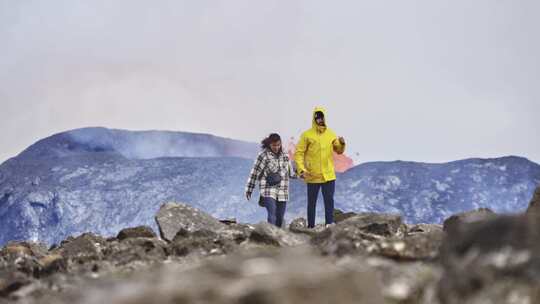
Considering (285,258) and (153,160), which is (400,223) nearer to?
(285,258)

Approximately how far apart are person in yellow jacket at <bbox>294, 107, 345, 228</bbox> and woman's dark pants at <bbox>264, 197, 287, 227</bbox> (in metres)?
0.67

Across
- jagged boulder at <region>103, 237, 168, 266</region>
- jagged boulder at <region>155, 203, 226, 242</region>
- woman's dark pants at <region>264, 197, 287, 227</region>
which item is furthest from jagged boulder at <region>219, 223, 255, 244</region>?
woman's dark pants at <region>264, 197, 287, 227</region>

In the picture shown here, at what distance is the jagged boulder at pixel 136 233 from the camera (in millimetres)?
14570

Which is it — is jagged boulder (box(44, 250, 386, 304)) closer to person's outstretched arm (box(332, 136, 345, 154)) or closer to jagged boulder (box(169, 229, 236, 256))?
jagged boulder (box(169, 229, 236, 256))

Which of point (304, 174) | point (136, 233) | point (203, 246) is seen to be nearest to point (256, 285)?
point (203, 246)

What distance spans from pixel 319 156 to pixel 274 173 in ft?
3.34

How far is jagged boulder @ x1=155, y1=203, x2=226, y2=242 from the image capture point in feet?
48.2

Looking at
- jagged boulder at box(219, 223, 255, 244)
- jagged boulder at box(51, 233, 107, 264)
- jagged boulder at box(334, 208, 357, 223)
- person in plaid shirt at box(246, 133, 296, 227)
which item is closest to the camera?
jagged boulder at box(51, 233, 107, 264)

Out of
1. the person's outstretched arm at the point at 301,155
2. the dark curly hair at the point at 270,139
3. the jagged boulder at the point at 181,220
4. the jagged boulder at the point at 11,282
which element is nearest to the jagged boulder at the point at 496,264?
the jagged boulder at the point at 11,282

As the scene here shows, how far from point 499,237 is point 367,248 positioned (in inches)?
102

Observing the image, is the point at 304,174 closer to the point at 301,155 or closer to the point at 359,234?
the point at 301,155

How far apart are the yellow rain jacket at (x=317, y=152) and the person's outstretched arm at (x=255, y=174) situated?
787 millimetres

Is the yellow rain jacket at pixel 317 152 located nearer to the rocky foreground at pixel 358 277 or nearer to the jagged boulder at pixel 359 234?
the jagged boulder at pixel 359 234

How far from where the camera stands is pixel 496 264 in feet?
15.8
